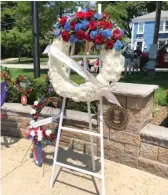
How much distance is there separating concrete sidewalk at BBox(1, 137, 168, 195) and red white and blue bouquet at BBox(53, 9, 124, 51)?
65.1 inches

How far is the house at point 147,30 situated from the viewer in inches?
1127

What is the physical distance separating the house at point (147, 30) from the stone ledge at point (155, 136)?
26.5 metres

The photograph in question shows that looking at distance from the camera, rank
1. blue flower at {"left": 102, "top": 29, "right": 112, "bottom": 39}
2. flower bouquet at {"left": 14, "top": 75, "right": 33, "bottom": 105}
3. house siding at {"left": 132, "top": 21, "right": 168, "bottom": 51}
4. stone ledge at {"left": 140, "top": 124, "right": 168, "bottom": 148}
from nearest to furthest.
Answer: blue flower at {"left": 102, "top": 29, "right": 112, "bottom": 39} → stone ledge at {"left": 140, "top": 124, "right": 168, "bottom": 148} → flower bouquet at {"left": 14, "top": 75, "right": 33, "bottom": 105} → house siding at {"left": 132, "top": 21, "right": 168, "bottom": 51}

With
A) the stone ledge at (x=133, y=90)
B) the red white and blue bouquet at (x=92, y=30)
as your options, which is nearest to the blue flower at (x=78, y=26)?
the red white and blue bouquet at (x=92, y=30)

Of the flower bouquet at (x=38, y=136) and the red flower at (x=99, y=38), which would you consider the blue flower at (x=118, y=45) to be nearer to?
the red flower at (x=99, y=38)

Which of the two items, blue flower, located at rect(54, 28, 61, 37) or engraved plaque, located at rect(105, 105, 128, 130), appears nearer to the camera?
blue flower, located at rect(54, 28, 61, 37)

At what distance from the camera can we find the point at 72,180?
3.31 metres

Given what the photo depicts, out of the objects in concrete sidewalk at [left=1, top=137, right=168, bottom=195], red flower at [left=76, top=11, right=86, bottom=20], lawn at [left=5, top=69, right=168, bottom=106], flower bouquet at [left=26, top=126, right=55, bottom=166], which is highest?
red flower at [left=76, top=11, right=86, bottom=20]

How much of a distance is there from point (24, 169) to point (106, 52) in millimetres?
1984

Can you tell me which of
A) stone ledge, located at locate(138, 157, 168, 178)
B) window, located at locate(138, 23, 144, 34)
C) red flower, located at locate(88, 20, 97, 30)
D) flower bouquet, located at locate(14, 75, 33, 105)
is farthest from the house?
red flower, located at locate(88, 20, 97, 30)

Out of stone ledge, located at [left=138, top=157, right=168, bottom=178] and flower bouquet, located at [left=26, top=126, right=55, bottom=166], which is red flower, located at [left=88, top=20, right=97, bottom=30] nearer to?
flower bouquet, located at [left=26, top=126, right=55, bottom=166]

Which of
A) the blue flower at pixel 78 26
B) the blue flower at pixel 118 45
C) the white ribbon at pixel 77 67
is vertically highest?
the blue flower at pixel 78 26

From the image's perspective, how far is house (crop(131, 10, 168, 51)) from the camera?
28.6 m

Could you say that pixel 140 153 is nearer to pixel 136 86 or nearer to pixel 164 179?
pixel 164 179
